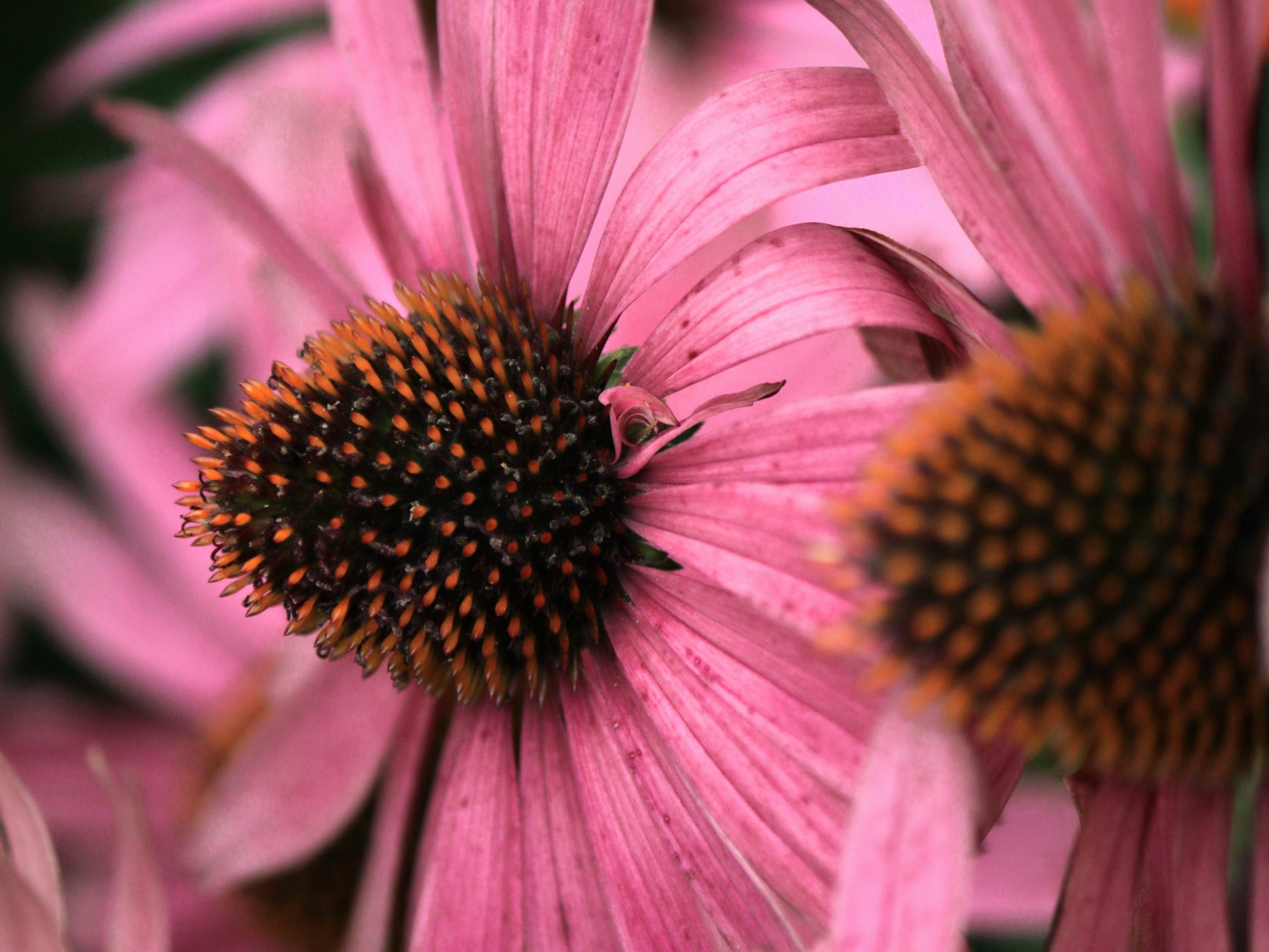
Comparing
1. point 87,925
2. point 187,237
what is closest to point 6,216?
point 187,237

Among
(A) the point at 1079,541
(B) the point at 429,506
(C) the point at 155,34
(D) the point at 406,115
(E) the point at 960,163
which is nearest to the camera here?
(A) the point at 1079,541

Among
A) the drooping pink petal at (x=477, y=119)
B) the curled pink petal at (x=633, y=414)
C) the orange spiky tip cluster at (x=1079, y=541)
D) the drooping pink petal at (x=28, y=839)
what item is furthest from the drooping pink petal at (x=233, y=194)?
the orange spiky tip cluster at (x=1079, y=541)

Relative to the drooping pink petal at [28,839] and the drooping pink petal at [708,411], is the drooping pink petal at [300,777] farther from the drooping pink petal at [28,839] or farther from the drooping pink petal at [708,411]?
the drooping pink petal at [708,411]

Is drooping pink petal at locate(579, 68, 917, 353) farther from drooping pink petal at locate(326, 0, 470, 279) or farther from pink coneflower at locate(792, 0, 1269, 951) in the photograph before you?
drooping pink petal at locate(326, 0, 470, 279)

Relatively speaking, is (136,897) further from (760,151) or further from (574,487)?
(760,151)

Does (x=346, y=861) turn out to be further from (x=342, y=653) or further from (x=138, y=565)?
(x=138, y=565)

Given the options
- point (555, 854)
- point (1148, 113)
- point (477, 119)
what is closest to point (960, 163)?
point (1148, 113)
